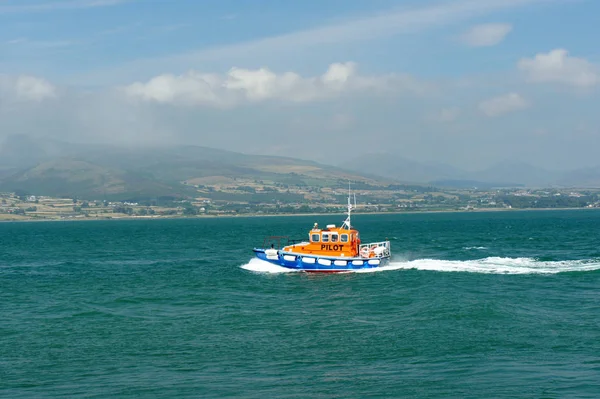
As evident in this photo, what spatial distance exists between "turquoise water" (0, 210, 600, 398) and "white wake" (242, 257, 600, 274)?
0.73 ft

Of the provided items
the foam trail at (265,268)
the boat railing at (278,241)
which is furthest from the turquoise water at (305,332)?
the boat railing at (278,241)

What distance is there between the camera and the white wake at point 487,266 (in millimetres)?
67312

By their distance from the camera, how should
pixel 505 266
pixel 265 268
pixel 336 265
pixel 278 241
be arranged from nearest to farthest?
Answer: pixel 336 265 < pixel 505 266 < pixel 265 268 < pixel 278 241

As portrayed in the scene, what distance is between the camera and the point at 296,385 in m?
30.0

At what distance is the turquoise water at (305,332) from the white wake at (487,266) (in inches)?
8.8

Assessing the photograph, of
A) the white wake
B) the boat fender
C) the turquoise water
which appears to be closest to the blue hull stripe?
the white wake

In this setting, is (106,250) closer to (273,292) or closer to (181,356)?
(273,292)

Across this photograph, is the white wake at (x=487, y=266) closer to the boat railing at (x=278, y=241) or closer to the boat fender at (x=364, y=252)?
the boat fender at (x=364, y=252)

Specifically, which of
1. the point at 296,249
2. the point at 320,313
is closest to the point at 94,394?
the point at 320,313

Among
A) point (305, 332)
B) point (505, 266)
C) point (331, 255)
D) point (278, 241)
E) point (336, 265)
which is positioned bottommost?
point (305, 332)

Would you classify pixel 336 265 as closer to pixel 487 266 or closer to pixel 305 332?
pixel 487 266

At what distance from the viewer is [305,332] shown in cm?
4094

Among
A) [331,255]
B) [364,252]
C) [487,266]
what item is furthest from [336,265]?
[487,266]

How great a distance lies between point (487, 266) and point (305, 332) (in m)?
34.3
